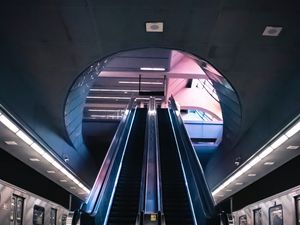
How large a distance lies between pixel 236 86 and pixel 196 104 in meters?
23.5

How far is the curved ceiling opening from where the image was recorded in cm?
1928

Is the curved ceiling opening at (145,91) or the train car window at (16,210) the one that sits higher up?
the curved ceiling opening at (145,91)

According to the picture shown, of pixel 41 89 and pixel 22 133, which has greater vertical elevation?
pixel 41 89

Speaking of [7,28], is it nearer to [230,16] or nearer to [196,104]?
[230,16]

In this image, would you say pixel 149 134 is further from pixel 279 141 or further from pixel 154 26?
pixel 154 26

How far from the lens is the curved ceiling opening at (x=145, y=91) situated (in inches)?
759

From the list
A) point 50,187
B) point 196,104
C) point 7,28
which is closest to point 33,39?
point 7,28

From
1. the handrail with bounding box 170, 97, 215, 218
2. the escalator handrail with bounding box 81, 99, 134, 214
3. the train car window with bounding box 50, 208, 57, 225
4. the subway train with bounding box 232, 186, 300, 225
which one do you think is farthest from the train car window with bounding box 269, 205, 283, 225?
the train car window with bounding box 50, 208, 57, 225

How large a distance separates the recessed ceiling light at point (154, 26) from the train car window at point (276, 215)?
14.3ft


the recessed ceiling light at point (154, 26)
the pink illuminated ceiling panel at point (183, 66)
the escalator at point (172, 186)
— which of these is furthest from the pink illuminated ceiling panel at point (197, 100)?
the recessed ceiling light at point (154, 26)

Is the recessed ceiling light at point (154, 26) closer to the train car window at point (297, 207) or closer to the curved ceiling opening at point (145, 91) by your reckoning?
the train car window at point (297, 207)

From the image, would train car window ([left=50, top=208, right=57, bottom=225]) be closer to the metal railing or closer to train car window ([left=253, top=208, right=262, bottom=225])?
the metal railing

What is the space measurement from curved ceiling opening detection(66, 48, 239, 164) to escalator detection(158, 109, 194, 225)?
268 centimetres

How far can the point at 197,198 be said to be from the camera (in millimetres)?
9898
